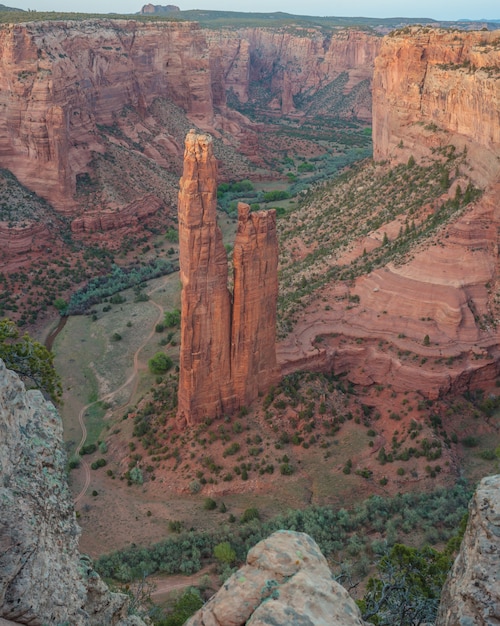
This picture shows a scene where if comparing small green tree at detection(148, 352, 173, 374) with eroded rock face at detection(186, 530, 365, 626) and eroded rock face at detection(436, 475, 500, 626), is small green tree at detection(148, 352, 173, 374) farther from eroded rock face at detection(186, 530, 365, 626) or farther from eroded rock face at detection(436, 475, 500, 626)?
eroded rock face at detection(186, 530, 365, 626)

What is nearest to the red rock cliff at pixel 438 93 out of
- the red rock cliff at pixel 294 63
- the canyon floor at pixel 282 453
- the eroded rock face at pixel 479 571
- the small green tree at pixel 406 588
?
the canyon floor at pixel 282 453

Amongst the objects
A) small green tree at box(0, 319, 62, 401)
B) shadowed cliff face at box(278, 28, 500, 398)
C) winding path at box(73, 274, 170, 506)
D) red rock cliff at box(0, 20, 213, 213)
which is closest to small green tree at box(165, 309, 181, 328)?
winding path at box(73, 274, 170, 506)

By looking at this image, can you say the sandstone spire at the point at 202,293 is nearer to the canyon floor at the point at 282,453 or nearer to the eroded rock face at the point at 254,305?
the eroded rock face at the point at 254,305

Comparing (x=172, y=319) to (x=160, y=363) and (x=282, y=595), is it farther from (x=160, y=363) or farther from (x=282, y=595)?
(x=282, y=595)

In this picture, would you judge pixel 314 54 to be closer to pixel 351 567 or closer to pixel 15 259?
pixel 15 259

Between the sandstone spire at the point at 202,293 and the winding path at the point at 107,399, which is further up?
the sandstone spire at the point at 202,293

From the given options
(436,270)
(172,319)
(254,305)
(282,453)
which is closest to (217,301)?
(254,305)

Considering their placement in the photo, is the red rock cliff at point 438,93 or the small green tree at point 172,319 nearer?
the red rock cliff at point 438,93
